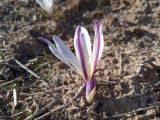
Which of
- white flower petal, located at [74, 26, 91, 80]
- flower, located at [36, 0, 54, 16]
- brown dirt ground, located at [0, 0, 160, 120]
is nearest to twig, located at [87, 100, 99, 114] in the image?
brown dirt ground, located at [0, 0, 160, 120]

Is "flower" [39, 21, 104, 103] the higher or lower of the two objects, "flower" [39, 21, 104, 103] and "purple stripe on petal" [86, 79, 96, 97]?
the higher

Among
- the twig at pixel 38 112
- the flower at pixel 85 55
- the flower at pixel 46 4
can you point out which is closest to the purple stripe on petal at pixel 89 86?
the flower at pixel 85 55

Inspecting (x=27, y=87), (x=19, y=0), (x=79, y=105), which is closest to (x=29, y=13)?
(x=19, y=0)

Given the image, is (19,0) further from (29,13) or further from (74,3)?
(74,3)

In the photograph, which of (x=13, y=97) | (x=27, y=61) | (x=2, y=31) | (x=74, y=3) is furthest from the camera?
(x=74, y=3)

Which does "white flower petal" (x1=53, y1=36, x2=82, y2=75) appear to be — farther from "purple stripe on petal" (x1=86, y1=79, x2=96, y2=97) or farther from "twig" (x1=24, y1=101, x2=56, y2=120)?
"twig" (x1=24, y1=101, x2=56, y2=120)

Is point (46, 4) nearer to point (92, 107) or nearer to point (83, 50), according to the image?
point (83, 50)
